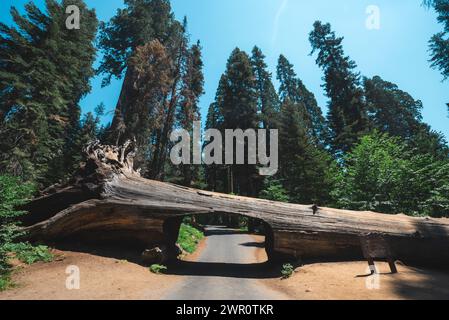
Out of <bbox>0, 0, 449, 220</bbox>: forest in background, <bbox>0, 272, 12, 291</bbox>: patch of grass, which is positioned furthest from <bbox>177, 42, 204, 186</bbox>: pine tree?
<bbox>0, 272, 12, 291</bbox>: patch of grass

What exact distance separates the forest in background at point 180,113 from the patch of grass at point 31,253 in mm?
1352

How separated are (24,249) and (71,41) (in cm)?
1883

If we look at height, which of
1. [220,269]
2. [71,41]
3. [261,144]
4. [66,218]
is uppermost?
[71,41]

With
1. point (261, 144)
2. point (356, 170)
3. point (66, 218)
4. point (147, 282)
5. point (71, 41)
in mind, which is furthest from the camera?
point (261, 144)

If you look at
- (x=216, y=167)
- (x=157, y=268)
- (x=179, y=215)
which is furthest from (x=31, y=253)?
(x=216, y=167)

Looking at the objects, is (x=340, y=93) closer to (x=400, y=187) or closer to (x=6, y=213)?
(x=400, y=187)

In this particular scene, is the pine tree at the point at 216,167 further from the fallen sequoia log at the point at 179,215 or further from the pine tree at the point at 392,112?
the fallen sequoia log at the point at 179,215

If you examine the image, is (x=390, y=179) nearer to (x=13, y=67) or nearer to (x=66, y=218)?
(x=66, y=218)

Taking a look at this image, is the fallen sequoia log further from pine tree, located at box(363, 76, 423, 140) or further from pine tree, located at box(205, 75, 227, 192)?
pine tree, located at box(363, 76, 423, 140)

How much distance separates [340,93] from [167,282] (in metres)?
32.9

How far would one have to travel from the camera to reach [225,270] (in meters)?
11.4

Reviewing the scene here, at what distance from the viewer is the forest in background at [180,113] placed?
1719 cm

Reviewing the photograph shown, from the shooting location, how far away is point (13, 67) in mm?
17297
